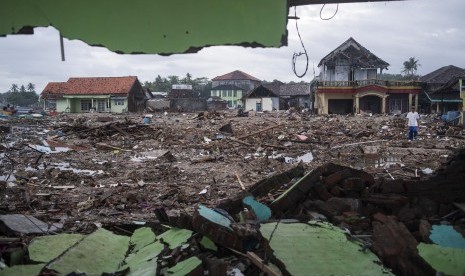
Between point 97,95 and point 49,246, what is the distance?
1683 inches


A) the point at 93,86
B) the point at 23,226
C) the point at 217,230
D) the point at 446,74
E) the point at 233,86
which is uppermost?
the point at 233,86

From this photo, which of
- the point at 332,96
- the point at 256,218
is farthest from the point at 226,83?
the point at 256,218

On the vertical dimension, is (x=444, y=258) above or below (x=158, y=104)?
below

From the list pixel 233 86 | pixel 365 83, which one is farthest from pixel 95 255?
pixel 233 86

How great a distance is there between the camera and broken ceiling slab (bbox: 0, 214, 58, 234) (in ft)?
15.3

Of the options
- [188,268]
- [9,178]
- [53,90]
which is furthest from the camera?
[53,90]

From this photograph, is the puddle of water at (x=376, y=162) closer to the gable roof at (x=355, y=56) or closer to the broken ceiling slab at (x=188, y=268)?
the broken ceiling slab at (x=188, y=268)

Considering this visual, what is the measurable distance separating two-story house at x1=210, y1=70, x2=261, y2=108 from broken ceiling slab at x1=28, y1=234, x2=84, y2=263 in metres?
66.7

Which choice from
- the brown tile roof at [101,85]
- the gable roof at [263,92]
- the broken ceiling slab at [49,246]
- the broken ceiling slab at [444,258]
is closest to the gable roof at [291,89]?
the gable roof at [263,92]

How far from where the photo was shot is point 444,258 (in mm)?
3504

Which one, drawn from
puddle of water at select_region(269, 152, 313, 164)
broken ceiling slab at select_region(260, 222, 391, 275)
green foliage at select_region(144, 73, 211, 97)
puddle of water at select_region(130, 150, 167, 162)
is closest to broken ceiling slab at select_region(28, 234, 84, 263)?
broken ceiling slab at select_region(260, 222, 391, 275)

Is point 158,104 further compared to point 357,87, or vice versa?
point 158,104

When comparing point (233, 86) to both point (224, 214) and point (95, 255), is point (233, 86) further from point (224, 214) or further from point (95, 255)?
point (95, 255)

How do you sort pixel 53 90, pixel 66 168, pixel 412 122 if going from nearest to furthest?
1. pixel 66 168
2. pixel 412 122
3. pixel 53 90
